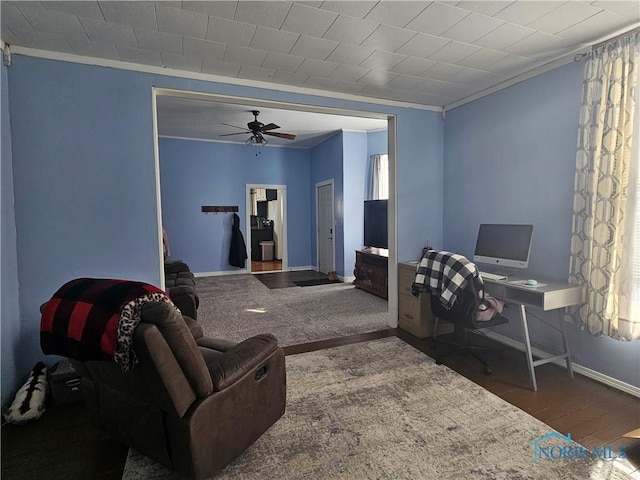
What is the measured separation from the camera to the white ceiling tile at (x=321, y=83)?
10.4ft

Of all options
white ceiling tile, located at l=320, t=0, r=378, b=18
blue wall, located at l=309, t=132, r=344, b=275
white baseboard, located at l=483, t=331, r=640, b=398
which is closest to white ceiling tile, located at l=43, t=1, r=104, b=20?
white ceiling tile, located at l=320, t=0, r=378, b=18

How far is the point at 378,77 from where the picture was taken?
314 centimetres

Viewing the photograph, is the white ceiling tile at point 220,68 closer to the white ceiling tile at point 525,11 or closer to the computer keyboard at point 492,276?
the white ceiling tile at point 525,11

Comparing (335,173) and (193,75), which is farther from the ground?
(193,75)

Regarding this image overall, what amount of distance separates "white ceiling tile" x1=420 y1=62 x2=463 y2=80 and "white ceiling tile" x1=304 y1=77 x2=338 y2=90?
85 centimetres

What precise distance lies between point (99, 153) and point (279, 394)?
2.36 metres

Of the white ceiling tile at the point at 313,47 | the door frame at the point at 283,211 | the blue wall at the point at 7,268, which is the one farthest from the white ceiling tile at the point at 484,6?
the door frame at the point at 283,211

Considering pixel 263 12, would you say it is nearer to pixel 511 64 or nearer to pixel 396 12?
pixel 396 12

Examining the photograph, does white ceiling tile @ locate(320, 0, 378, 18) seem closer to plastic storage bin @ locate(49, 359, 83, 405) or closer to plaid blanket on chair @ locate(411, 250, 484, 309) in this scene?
plaid blanket on chair @ locate(411, 250, 484, 309)

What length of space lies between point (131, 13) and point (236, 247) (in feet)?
18.2

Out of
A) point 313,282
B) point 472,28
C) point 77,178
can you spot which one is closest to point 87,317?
point 77,178

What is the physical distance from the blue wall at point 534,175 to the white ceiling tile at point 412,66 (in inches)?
39.6

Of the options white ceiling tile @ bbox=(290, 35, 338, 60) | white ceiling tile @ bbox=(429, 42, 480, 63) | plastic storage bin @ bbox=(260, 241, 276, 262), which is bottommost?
plastic storage bin @ bbox=(260, 241, 276, 262)

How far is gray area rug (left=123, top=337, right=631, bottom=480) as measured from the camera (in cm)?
174
